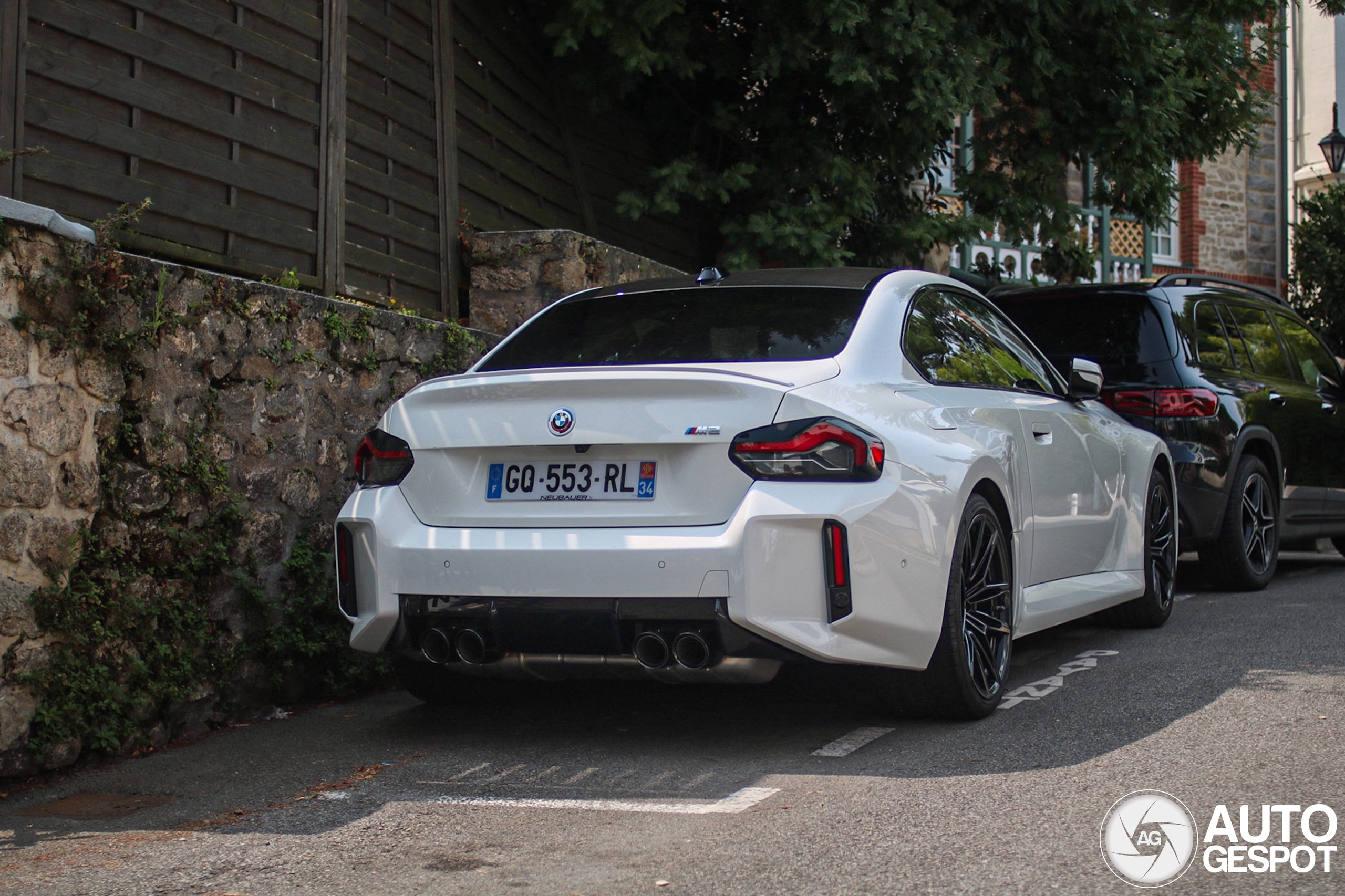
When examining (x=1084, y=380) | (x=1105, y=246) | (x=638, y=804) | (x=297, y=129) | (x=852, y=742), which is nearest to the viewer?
(x=638, y=804)

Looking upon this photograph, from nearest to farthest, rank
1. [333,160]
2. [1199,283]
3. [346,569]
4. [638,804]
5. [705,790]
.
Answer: [638,804], [705,790], [346,569], [333,160], [1199,283]

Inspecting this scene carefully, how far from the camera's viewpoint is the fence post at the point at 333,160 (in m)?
6.95

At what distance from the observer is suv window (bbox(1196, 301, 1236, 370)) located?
26.8 ft

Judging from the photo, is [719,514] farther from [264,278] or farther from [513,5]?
[513,5]

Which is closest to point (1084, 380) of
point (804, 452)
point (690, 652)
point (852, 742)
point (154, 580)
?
point (852, 742)

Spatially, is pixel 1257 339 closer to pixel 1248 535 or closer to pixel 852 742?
pixel 1248 535

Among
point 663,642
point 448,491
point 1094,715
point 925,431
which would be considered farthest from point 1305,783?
point 448,491

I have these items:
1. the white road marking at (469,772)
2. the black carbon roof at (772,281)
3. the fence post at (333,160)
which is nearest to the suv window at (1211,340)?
the black carbon roof at (772,281)

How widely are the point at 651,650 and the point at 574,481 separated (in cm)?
56

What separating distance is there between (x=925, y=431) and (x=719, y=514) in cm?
82

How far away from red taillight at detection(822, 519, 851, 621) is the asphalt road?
484mm

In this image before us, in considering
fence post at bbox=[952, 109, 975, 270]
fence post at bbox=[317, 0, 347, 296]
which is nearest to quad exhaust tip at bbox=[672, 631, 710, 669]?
fence post at bbox=[317, 0, 347, 296]

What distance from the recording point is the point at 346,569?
479cm

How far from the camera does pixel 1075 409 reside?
632 cm
